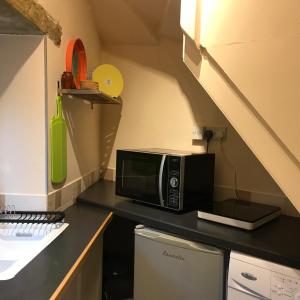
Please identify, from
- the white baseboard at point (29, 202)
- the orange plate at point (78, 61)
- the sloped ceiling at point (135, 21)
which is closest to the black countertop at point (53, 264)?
the white baseboard at point (29, 202)

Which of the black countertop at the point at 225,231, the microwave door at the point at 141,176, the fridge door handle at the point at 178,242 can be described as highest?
the microwave door at the point at 141,176

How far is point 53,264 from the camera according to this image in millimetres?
1012

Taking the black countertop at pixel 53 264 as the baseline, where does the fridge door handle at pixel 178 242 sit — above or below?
below

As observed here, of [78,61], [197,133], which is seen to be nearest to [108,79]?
[78,61]

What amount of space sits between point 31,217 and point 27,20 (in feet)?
2.71

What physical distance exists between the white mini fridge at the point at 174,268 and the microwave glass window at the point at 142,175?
235 mm

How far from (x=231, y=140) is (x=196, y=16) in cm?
86

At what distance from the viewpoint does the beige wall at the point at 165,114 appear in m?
1.85

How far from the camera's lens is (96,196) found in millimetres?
1826

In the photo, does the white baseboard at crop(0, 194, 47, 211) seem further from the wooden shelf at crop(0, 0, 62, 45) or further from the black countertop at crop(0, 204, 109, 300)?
the wooden shelf at crop(0, 0, 62, 45)

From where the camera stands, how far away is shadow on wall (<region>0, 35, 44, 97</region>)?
139cm

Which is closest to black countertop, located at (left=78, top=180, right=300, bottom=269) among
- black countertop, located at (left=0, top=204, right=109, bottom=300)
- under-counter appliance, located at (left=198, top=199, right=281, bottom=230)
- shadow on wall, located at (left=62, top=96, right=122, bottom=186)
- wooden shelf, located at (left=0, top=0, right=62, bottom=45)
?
under-counter appliance, located at (left=198, top=199, right=281, bottom=230)

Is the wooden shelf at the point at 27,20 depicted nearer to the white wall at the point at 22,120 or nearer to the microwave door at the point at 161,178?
the white wall at the point at 22,120

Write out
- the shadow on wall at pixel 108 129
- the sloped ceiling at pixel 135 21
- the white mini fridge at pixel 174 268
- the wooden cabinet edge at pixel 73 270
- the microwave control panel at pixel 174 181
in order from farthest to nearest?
the shadow on wall at pixel 108 129 → the sloped ceiling at pixel 135 21 → the microwave control panel at pixel 174 181 → the white mini fridge at pixel 174 268 → the wooden cabinet edge at pixel 73 270
